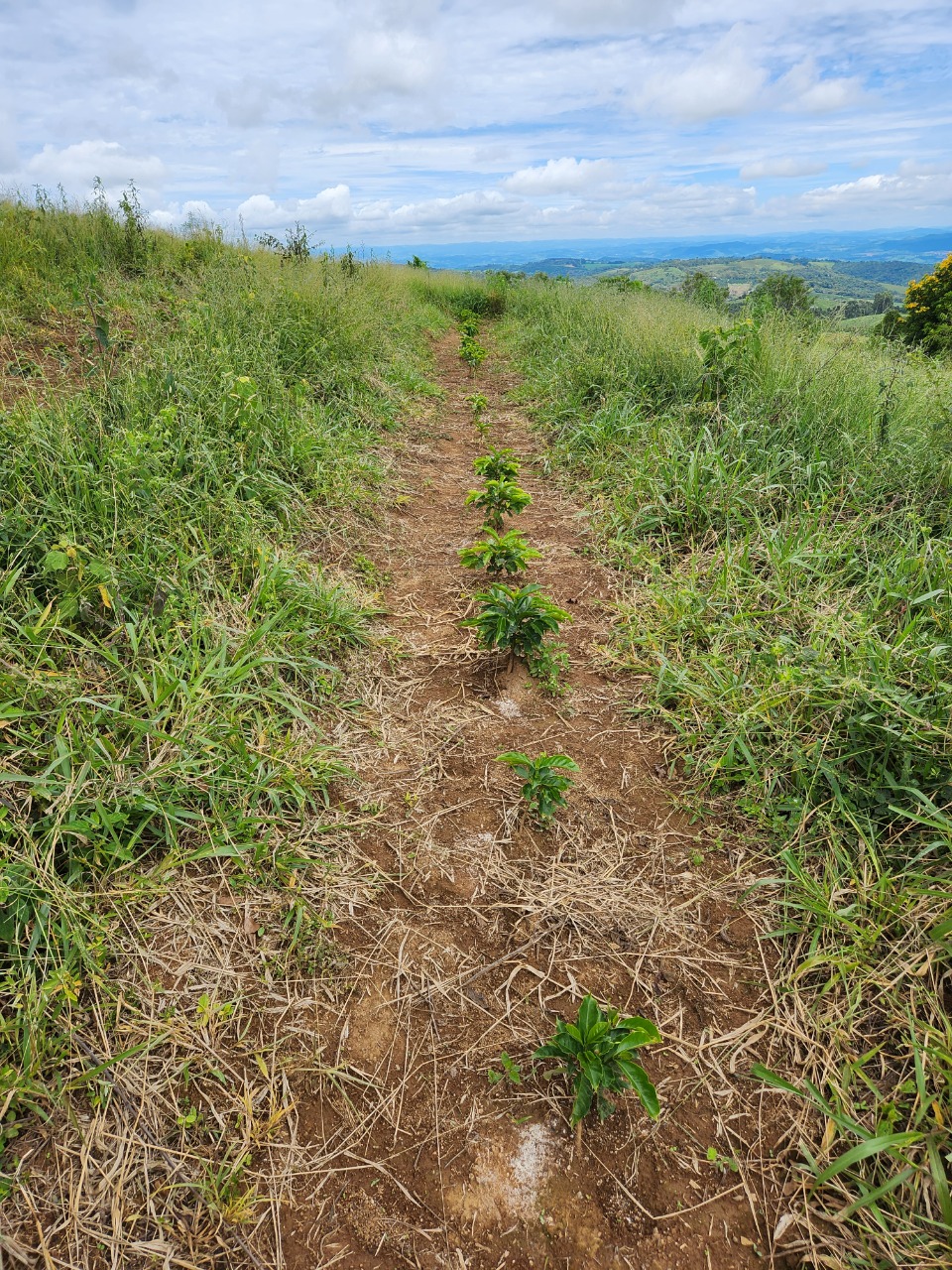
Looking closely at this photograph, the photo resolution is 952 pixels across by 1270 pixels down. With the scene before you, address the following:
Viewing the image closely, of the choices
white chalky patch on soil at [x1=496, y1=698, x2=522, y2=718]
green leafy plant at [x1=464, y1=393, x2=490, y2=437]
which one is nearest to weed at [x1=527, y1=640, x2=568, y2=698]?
white chalky patch on soil at [x1=496, y1=698, x2=522, y2=718]

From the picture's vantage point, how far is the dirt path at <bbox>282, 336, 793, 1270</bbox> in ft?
4.28

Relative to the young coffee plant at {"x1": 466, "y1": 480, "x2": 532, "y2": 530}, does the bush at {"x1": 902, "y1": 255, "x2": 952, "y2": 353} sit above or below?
above

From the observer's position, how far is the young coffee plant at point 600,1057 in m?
1.38

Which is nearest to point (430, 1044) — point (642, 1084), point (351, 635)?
point (642, 1084)

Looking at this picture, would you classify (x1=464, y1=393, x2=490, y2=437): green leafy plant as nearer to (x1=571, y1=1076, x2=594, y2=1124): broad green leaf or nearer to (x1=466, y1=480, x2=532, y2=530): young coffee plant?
(x1=466, y1=480, x2=532, y2=530): young coffee plant

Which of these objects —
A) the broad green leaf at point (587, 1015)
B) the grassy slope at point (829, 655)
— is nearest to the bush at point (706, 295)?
the grassy slope at point (829, 655)

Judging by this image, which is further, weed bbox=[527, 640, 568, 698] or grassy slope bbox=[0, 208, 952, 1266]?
weed bbox=[527, 640, 568, 698]

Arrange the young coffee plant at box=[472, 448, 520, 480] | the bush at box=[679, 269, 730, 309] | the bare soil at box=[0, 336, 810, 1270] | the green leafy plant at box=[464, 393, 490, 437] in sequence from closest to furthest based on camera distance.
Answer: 1. the bare soil at box=[0, 336, 810, 1270]
2. the young coffee plant at box=[472, 448, 520, 480]
3. the green leafy plant at box=[464, 393, 490, 437]
4. the bush at box=[679, 269, 730, 309]

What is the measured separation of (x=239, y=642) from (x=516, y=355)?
9363 mm

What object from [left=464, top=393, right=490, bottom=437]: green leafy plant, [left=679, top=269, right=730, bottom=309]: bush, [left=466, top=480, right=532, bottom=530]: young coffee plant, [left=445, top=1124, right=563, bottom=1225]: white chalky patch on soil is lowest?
[left=445, top=1124, right=563, bottom=1225]: white chalky patch on soil

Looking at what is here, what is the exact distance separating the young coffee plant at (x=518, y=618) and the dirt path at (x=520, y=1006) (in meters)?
0.21

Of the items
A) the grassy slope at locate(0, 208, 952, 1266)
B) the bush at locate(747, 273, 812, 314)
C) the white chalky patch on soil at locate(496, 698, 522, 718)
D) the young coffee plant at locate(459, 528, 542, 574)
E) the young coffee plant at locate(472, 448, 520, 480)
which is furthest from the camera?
the bush at locate(747, 273, 812, 314)

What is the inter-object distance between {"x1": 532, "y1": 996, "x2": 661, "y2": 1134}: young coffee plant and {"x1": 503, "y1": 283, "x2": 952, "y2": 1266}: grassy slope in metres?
0.42

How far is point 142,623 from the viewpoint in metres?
2.37
